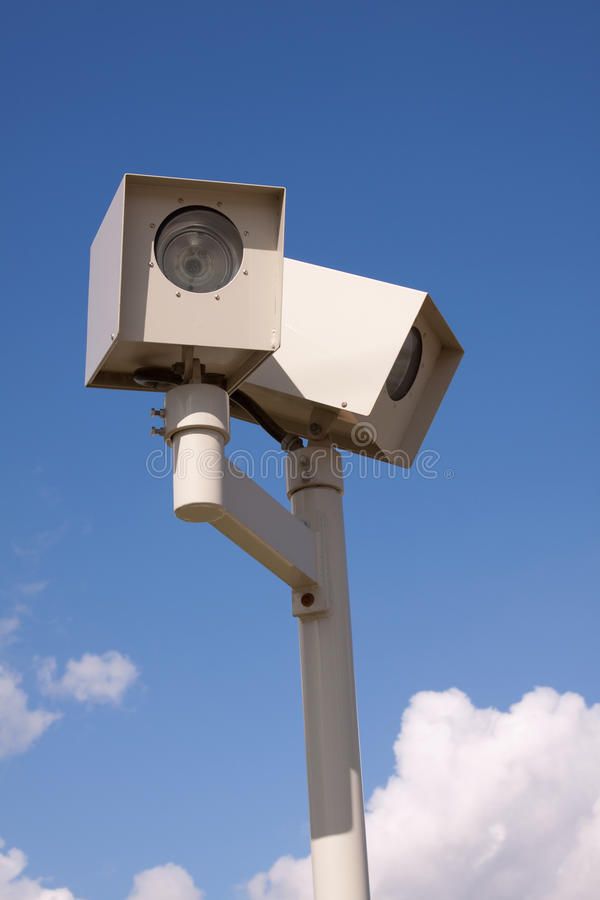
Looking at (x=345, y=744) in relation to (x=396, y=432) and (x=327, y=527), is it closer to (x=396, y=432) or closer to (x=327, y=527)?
(x=327, y=527)

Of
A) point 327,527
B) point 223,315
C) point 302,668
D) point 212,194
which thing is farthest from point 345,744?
point 212,194

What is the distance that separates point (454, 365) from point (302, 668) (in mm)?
1217

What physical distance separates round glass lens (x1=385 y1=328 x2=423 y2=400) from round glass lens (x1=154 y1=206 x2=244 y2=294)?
0.89 metres

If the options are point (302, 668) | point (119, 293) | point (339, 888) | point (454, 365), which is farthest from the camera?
point (454, 365)

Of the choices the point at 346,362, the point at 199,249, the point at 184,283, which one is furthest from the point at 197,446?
the point at 346,362

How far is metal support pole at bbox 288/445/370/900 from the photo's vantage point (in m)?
3.16

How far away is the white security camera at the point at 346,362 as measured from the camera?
3.59m

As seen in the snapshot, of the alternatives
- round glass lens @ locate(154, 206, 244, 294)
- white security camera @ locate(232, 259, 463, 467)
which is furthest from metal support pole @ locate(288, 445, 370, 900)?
round glass lens @ locate(154, 206, 244, 294)

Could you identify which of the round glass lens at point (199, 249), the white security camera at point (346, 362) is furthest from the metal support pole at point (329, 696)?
the round glass lens at point (199, 249)

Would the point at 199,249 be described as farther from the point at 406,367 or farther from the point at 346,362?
the point at 406,367

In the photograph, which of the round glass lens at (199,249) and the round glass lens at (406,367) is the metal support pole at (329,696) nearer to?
the round glass lens at (406,367)

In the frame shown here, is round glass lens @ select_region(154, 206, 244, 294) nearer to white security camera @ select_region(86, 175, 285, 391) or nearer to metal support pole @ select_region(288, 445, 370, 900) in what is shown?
white security camera @ select_region(86, 175, 285, 391)

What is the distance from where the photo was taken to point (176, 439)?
3.03m

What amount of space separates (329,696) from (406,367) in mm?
1135
